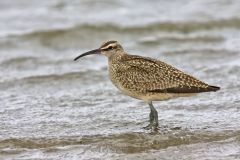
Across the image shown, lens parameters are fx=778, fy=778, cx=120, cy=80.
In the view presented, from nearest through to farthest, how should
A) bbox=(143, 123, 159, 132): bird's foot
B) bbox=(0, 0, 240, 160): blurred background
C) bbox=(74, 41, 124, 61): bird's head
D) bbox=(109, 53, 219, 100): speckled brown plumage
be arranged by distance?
bbox=(0, 0, 240, 160): blurred background < bbox=(109, 53, 219, 100): speckled brown plumage < bbox=(143, 123, 159, 132): bird's foot < bbox=(74, 41, 124, 61): bird's head

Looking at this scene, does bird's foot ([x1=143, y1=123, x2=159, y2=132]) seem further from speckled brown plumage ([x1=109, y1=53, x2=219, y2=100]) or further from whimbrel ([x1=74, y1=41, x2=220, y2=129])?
speckled brown plumage ([x1=109, y1=53, x2=219, y2=100])

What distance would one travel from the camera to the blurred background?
985 cm

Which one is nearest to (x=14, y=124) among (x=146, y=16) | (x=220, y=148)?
(x=220, y=148)

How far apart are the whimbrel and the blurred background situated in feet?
1.56

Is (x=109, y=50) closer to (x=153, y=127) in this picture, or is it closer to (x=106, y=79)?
(x=153, y=127)

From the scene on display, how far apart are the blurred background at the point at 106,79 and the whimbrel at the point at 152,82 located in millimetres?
476

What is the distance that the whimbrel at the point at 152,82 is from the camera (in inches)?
407

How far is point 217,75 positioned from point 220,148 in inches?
166

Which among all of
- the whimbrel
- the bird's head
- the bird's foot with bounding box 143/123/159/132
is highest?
the bird's head

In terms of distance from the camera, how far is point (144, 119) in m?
11.2

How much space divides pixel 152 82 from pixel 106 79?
138 inches

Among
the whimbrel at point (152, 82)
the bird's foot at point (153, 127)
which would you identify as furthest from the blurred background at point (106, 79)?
the whimbrel at point (152, 82)

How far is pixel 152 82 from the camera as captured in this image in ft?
34.5

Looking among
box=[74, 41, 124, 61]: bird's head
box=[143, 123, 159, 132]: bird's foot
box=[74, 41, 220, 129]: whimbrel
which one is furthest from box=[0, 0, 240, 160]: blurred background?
box=[74, 41, 124, 61]: bird's head
